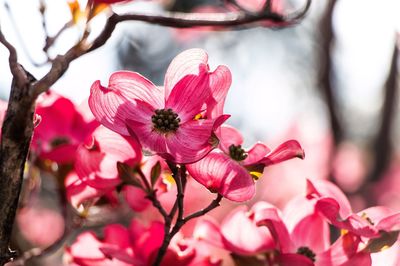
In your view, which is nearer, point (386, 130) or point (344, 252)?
point (344, 252)

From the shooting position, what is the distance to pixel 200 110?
673mm

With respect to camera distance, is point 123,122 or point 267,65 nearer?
point 123,122

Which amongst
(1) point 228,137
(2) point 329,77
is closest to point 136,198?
(1) point 228,137

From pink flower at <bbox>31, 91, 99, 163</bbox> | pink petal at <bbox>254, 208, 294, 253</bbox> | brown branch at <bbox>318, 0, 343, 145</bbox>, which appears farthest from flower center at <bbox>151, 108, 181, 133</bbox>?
brown branch at <bbox>318, 0, 343, 145</bbox>

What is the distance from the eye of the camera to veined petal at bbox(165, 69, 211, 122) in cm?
67

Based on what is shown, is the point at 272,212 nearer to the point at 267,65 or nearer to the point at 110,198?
the point at 110,198

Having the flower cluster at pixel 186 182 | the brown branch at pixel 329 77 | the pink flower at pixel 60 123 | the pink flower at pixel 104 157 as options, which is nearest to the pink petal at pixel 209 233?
the flower cluster at pixel 186 182

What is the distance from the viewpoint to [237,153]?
2.30ft

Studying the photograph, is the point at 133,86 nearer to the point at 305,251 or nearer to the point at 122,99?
the point at 122,99

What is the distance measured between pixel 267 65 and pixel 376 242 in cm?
313

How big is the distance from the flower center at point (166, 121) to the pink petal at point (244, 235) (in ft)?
0.51

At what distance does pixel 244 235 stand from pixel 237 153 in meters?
0.12

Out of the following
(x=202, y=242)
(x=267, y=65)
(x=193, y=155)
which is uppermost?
(x=193, y=155)

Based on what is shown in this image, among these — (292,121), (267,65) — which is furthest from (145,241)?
(267,65)
